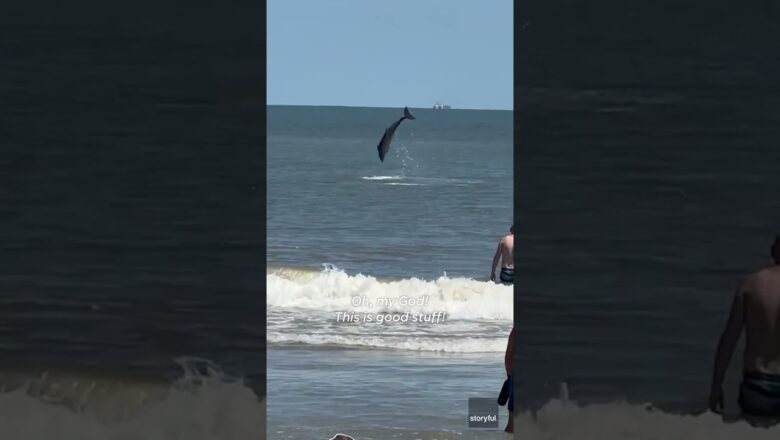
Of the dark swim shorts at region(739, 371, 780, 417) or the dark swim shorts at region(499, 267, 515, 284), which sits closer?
the dark swim shorts at region(739, 371, 780, 417)

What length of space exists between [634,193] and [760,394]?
0.79 m

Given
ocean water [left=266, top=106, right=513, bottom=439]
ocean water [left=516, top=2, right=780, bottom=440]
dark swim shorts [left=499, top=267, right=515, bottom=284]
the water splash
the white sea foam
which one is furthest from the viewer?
the water splash

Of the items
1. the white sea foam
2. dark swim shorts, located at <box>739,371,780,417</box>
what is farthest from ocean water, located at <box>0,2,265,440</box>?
the white sea foam

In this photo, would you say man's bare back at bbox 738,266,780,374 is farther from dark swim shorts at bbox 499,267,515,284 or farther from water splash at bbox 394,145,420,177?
water splash at bbox 394,145,420,177

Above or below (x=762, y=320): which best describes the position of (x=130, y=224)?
above

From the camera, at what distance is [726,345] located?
4.52m

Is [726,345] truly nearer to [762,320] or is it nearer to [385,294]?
[762,320]

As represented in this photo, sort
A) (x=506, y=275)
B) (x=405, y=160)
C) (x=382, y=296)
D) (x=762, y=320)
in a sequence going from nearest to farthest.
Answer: (x=762, y=320)
(x=506, y=275)
(x=382, y=296)
(x=405, y=160)

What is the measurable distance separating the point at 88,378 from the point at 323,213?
24016 mm

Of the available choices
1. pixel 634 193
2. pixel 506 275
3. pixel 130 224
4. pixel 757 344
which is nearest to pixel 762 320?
pixel 757 344

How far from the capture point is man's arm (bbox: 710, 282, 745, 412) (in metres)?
4.50

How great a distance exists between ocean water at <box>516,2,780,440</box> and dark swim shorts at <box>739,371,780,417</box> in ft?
0.32

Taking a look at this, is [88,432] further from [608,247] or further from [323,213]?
[323,213]

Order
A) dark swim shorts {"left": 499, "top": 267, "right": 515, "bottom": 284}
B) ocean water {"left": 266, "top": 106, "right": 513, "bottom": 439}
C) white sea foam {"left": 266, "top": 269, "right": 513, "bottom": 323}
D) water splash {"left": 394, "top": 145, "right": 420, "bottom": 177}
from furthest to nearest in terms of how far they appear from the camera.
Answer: water splash {"left": 394, "top": 145, "right": 420, "bottom": 177} → white sea foam {"left": 266, "top": 269, "right": 513, "bottom": 323} → dark swim shorts {"left": 499, "top": 267, "right": 515, "bottom": 284} → ocean water {"left": 266, "top": 106, "right": 513, "bottom": 439}
